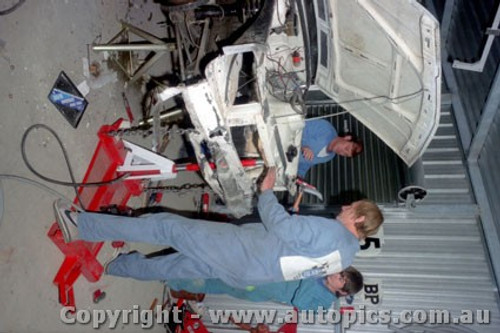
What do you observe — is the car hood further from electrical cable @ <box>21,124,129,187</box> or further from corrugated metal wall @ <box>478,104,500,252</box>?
electrical cable @ <box>21,124,129,187</box>

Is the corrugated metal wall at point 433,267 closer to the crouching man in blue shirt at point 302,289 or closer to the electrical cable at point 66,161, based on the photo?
the crouching man in blue shirt at point 302,289

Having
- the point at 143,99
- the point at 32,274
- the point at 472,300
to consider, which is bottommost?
the point at 472,300

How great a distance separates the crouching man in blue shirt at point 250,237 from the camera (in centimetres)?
243

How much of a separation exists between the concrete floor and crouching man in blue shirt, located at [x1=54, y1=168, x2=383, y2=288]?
Answer: 241 millimetres

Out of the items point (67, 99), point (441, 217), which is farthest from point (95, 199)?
point (441, 217)

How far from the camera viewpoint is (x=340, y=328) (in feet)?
11.9

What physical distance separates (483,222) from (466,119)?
1.23 m

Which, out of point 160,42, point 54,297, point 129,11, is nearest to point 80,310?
point 54,297

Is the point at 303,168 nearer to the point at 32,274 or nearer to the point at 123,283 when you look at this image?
the point at 123,283

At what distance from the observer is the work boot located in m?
2.43
